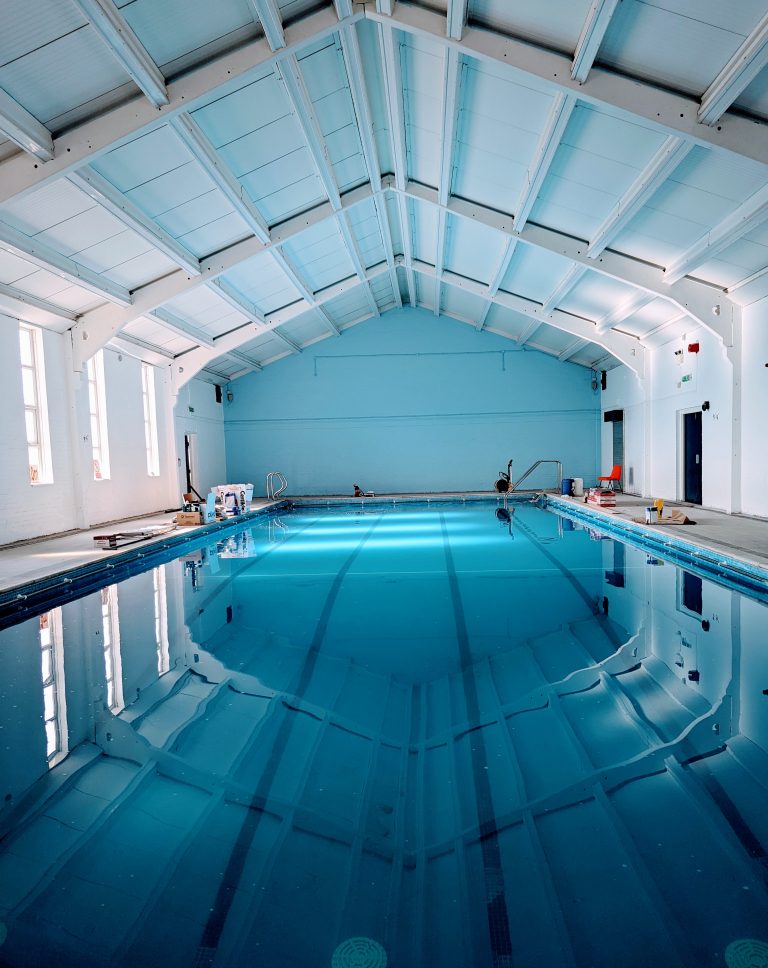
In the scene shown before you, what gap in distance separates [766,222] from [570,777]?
22.1 ft

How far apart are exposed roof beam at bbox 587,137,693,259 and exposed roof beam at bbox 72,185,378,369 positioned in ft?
11.0

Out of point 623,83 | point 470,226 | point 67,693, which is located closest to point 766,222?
point 623,83

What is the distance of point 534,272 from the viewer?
35.8 feet

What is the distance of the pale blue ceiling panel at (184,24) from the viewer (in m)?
4.58

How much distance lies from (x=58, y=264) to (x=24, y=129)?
96.9 inches

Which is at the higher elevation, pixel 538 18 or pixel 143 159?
pixel 538 18

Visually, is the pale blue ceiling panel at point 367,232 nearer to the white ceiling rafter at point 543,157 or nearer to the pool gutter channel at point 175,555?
the white ceiling rafter at point 543,157

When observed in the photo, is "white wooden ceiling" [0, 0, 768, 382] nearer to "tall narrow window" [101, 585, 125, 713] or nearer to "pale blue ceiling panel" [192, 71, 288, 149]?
"pale blue ceiling panel" [192, 71, 288, 149]

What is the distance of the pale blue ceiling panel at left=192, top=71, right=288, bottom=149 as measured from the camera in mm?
5949

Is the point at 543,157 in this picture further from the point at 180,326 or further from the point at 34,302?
the point at 180,326

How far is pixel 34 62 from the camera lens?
14.9ft

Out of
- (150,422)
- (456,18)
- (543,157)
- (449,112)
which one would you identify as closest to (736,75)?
(456,18)

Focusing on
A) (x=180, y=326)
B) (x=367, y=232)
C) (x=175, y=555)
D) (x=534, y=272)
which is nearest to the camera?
(x=175, y=555)

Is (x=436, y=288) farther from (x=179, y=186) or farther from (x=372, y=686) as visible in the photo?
(x=372, y=686)
